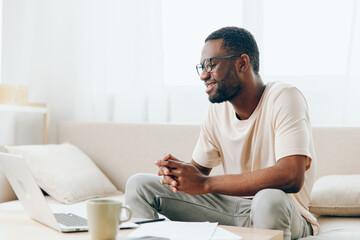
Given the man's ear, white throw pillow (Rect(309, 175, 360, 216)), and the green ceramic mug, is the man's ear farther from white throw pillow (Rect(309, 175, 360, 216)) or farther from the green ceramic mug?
the green ceramic mug

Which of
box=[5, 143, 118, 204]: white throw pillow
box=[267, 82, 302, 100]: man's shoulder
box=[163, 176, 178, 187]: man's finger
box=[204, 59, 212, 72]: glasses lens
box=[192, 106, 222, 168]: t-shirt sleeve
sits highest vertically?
box=[204, 59, 212, 72]: glasses lens

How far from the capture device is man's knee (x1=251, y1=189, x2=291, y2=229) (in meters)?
1.29

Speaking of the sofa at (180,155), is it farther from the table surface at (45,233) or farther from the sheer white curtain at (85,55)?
the table surface at (45,233)

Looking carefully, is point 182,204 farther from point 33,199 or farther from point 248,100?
point 33,199

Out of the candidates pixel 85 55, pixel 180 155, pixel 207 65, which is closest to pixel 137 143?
pixel 180 155

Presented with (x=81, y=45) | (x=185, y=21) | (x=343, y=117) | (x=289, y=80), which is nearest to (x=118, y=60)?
(x=81, y=45)

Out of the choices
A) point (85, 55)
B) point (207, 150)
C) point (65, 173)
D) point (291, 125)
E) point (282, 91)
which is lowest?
point (65, 173)

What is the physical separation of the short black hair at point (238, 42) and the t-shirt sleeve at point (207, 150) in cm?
27

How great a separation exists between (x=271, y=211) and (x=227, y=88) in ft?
1.88

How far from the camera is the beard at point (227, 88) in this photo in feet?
5.66

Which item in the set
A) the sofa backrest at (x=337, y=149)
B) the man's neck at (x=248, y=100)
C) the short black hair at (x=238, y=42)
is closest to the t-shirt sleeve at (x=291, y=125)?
the man's neck at (x=248, y=100)

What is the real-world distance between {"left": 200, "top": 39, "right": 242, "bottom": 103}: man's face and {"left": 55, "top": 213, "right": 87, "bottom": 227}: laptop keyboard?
0.69 m

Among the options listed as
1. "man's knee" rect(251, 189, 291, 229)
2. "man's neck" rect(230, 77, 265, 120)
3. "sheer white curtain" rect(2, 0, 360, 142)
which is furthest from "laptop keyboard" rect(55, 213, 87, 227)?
"sheer white curtain" rect(2, 0, 360, 142)

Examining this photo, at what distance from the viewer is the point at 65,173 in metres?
2.39
